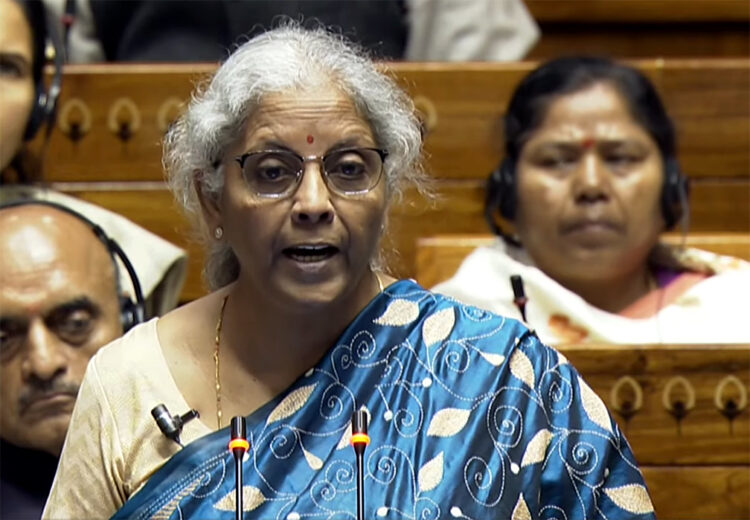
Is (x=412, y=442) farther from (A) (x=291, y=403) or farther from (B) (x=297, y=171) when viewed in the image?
(B) (x=297, y=171)

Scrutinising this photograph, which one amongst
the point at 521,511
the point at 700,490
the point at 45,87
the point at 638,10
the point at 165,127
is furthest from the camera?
the point at 638,10

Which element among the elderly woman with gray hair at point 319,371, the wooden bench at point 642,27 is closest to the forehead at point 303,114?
the elderly woman with gray hair at point 319,371

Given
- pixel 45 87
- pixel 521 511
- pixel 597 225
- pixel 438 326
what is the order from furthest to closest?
pixel 45 87 < pixel 597 225 < pixel 438 326 < pixel 521 511

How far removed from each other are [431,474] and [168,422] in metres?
0.22

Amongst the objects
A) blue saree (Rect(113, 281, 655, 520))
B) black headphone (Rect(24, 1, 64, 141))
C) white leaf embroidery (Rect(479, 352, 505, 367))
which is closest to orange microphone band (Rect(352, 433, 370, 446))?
blue saree (Rect(113, 281, 655, 520))

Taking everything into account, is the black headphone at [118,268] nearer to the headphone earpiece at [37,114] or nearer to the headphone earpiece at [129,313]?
the headphone earpiece at [129,313]

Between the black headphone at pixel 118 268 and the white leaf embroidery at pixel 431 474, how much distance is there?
57 centimetres

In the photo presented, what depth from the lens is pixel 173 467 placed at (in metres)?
1.44

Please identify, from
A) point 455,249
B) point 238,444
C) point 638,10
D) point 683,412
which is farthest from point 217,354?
point 638,10

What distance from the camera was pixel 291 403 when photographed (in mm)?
1466

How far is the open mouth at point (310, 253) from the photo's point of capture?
56.5 inches

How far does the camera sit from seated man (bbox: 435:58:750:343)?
6.84 ft

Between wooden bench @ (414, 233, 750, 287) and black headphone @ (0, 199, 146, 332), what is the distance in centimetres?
39

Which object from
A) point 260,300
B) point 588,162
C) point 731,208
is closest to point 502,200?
point 588,162
